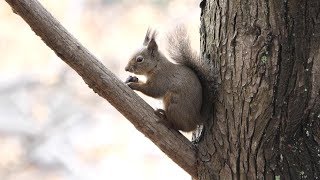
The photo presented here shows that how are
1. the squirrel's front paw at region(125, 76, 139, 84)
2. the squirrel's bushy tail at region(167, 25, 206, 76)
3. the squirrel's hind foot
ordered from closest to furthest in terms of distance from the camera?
the squirrel's hind foot < the squirrel's bushy tail at region(167, 25, 206, 76) < the squirrel's front paw at region(125, 76, 139, 84)

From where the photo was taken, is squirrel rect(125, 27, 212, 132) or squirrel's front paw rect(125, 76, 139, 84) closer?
squirrel rect(125, 27, 212, 132)

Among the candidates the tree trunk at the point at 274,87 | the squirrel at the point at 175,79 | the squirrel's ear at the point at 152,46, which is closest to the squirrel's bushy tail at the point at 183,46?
the squirrel at the point at 175,79

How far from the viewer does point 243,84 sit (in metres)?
1.77

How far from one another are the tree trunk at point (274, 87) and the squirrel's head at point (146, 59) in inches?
17.1

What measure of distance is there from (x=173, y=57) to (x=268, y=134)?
53 cm

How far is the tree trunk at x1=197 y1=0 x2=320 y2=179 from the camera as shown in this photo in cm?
172

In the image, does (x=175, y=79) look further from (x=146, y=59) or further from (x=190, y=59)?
(x=146, y=59)

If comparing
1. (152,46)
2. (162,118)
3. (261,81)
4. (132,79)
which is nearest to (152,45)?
(152,46)

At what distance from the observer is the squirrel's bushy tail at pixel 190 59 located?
1.91 metres

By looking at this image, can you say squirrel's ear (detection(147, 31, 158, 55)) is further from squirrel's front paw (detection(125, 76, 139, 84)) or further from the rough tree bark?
the rough tree bark

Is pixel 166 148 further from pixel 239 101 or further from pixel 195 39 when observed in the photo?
pixel 195 39

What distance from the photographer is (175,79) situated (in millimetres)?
2004

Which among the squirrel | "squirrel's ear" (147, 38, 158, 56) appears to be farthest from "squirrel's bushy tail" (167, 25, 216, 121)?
"squirrel's ear" (147, 38, 158, 56)

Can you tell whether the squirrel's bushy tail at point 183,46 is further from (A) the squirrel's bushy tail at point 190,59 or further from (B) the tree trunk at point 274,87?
(B) the tree trunk at point 274,87
